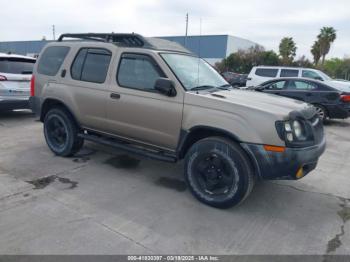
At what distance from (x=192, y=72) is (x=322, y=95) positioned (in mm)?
6732

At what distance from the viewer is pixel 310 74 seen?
13.8 meters

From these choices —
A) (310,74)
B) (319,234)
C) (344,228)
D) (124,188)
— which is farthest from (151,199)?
(310,74)

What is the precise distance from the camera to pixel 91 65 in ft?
16.3

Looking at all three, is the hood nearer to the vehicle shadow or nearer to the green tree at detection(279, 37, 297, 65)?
the vehicle shadow

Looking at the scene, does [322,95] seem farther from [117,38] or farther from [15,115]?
[15,115]

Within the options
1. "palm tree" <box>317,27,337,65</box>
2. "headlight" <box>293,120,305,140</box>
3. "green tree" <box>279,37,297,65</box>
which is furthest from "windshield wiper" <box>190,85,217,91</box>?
"palm tree" <box>317,27,337,65</box>

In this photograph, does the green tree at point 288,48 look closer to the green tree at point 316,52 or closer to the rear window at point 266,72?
the green tree at point 316,52

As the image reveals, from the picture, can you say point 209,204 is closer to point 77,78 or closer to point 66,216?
point 66,216

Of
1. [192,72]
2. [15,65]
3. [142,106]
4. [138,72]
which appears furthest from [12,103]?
[192,72]

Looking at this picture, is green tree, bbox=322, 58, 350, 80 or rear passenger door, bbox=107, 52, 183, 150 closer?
rear passenger door, bbox=107, 52, 183, 150

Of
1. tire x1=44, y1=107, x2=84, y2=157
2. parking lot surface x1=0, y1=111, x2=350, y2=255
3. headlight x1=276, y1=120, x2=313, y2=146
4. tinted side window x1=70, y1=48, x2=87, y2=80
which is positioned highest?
tinted side window x1=70, y1=48, x2=87, y2=80

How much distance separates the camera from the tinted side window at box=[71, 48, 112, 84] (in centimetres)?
479

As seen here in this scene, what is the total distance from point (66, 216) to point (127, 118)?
160 cm

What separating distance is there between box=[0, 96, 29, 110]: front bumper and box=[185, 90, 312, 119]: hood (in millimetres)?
5832
